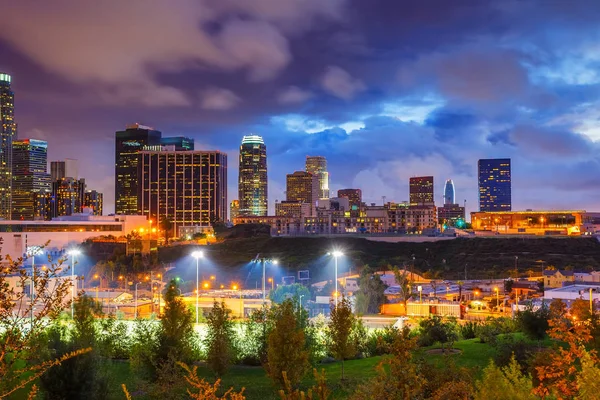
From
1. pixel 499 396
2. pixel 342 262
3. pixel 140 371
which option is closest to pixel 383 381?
pixel 499 396

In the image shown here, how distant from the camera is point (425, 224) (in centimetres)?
15338

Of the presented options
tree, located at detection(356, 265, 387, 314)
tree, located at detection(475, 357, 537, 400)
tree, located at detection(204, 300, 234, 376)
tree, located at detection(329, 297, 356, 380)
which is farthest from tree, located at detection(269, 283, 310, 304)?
tree, located at detection(475, 357, 537, 400)

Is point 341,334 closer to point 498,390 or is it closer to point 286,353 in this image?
point 286,353

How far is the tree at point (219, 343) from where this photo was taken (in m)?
21.8

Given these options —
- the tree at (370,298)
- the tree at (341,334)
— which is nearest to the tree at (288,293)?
the tree at (370,298)

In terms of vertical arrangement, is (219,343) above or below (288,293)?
above

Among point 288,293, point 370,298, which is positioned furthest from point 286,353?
point 288,293

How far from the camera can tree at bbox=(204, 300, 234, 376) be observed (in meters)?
21.8

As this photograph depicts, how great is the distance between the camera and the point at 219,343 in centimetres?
2184

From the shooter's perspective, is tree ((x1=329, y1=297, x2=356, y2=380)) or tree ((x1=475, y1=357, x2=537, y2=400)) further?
tree ((x1=329, y1=297, x2=356, y2=380))

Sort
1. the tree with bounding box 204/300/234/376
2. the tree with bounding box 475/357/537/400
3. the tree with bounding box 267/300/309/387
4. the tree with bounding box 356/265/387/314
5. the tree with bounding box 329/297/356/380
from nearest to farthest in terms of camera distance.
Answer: the tree with bounding box 475/357/537/400, the tree with bounding box 267/300/309/387, the tree with bounding box 204/300/234/376, the tree with bounding box 329/297/356/380, the tree with bounding box 356/265/387/314

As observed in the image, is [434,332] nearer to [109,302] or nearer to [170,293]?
[170,293]

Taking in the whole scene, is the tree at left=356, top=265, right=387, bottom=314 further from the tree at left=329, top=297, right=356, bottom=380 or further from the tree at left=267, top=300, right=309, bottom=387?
the tree at left=267, top=300, right=309, bottom=387

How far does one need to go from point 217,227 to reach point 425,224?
5513 cm
